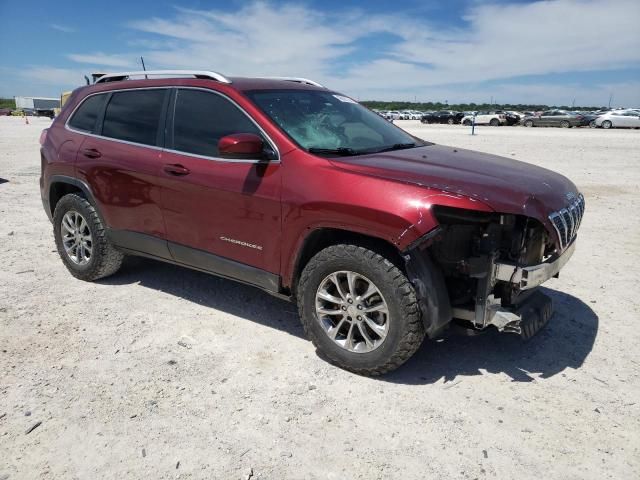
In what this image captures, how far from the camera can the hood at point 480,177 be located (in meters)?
2.95

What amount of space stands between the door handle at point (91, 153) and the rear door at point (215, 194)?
34.6 inches

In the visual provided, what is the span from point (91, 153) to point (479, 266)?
3.54 metres

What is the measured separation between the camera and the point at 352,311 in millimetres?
3326

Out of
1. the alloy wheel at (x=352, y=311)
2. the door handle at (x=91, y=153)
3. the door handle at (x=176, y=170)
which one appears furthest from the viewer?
the door handle at (x=91, y=153)

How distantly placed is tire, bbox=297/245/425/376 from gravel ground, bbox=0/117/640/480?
0.16 metres

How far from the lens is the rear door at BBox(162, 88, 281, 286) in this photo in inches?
141

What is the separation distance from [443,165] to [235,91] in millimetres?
1620

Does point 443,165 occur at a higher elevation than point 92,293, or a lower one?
higher

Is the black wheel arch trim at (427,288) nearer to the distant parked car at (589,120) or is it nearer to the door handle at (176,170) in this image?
the door handle at (176,170)

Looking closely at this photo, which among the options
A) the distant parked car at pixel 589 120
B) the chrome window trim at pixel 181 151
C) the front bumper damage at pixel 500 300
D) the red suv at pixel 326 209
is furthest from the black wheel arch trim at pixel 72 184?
the distant parked car at pixel 589 120

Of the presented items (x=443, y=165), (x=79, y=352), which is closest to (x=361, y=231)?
(x=443, y=165)

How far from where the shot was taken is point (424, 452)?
2.68m

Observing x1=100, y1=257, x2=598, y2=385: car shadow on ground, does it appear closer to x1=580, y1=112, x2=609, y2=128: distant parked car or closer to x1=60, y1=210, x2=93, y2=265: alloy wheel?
x1=60, y1=210, x2=93, y2=265: alloy wheel

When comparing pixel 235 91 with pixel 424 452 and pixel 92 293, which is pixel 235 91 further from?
pixel 424 452
